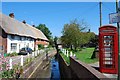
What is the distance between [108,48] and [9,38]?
30.7 meters

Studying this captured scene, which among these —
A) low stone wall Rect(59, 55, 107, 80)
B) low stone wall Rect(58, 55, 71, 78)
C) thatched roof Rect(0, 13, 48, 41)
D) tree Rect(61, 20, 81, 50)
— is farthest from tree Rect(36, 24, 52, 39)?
low stone wall Rect(59, 55, 107, 80)

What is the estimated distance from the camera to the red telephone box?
1287cm

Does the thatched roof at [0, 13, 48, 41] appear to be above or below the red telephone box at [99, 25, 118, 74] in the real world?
above

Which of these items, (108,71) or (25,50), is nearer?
(108,71)

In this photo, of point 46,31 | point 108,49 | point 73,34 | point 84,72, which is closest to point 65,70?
point 108,49

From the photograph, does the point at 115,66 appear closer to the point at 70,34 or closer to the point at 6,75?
the point at 6,75

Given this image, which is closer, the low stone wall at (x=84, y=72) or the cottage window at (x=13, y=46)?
the low stone wall at (x=84, y=72)

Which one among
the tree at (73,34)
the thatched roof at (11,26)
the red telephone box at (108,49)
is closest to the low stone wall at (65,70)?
the red telephone box at (108,49)

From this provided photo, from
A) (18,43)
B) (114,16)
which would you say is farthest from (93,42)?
(114,16)

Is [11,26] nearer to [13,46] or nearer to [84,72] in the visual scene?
[13,46]

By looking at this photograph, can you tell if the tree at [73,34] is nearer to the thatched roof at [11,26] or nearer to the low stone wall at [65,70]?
the thatched roof at [11,26]

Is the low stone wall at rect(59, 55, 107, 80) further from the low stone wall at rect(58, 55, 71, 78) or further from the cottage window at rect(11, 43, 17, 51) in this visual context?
the cottage window at rect(11, 43, 17, 51)

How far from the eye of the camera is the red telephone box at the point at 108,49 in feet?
42.2

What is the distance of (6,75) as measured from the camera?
11.4 metres
